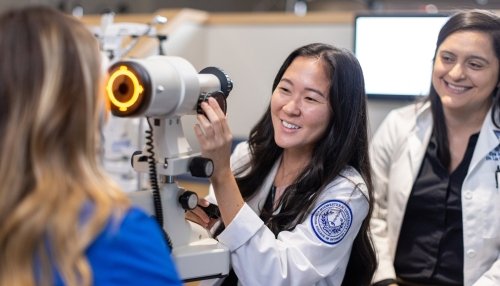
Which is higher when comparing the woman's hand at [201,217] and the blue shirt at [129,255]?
the blue shirt at [129,255]

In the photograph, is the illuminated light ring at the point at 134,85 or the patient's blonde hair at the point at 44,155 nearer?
the patient's blonde hair at the point at 44,155

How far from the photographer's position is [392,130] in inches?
79.7

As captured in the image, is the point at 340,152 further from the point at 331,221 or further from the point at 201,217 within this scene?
the point at 201,217

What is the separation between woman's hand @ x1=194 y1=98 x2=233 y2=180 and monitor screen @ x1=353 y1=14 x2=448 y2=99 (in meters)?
1.53

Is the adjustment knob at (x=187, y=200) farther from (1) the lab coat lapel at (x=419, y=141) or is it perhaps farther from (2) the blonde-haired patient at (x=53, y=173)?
(1) the lab coat lapel at (x=419, y=141)

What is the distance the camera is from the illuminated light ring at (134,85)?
1.02 m

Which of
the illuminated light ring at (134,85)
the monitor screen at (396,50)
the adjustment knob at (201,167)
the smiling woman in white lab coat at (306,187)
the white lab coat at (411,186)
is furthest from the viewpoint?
the monitor screen at (396,50)

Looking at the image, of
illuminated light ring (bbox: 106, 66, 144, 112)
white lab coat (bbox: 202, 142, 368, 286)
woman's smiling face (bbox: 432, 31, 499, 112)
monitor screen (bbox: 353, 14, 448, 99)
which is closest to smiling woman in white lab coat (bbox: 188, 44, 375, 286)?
white lab coat (bbox: 202, 142, 368, 286)

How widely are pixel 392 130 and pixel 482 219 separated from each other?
→ 416mm

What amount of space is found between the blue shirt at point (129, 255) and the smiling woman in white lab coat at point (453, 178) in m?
1.04

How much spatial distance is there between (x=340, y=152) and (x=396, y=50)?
135 centimetres

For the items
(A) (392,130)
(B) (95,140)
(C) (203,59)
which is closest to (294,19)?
(C) (203,59)

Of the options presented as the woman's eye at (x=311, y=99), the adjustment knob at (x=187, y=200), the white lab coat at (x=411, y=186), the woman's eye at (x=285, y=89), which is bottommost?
the white lab coat at (x=411, y=186)

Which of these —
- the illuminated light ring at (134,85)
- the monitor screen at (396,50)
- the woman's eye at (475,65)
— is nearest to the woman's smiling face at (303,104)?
the illuminated light ring at (134,85)
